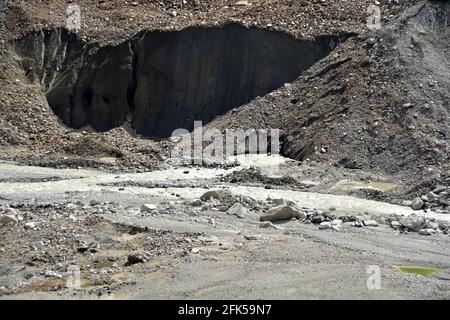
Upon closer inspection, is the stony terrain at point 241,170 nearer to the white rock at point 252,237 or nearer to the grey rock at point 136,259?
the grey rock at point 136,259

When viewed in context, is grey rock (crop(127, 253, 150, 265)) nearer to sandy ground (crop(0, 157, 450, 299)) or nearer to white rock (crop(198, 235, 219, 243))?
sandy ground (crop(0, 157, 450, 299))

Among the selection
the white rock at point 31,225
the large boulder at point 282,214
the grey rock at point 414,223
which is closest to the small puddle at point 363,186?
the grey rock at point 414,223

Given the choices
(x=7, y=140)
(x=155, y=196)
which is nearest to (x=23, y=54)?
(x=7, y=140)

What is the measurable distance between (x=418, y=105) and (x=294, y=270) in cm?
1353

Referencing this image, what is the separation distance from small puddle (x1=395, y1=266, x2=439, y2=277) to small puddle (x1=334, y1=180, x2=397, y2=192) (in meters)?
7.71

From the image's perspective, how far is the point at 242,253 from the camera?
50.3ft

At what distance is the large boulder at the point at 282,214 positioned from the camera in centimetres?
1873

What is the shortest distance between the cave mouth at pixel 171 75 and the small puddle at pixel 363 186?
8.11 m

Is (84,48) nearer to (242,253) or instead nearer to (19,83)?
(19,83)

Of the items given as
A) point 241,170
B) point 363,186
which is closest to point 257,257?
point 363,186

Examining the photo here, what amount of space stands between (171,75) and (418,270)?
19.0 m

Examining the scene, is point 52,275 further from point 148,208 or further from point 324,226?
point 324,226

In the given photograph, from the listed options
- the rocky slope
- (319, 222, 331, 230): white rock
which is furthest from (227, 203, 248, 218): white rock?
the rocky slope

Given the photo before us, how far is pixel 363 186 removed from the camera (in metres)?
23.6
